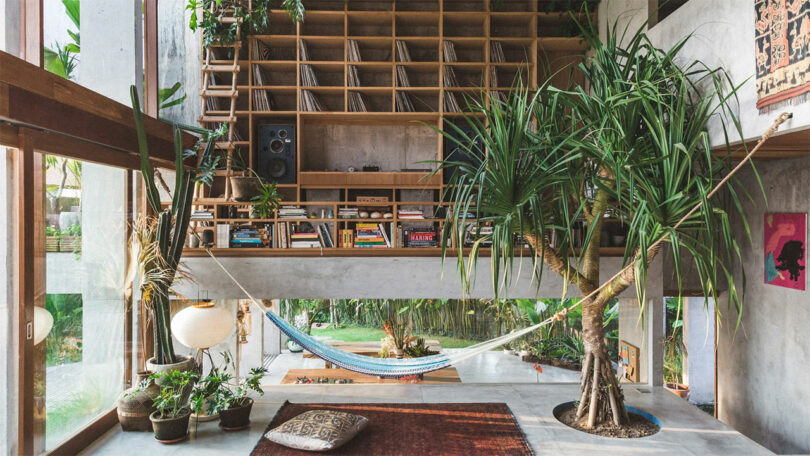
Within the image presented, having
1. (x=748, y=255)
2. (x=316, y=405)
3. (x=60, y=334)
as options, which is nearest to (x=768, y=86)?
(x=748, y=255)

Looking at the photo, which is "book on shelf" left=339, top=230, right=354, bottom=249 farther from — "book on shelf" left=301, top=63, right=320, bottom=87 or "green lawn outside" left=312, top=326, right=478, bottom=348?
"green lawn outside" left=312, top=326, right=478, bottom=348

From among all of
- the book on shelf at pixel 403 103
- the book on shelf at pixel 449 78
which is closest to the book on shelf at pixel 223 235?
the book on shelf at pixel 403 103

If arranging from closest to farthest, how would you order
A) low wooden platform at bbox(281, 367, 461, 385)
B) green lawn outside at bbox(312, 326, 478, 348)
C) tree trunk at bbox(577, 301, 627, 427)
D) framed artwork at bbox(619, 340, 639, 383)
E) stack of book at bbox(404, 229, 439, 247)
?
tree trunk at bbox(577, 301, 627, 427)
framed artwork at bbox(619, 340, 639, 383)
stack of book at bbox(404, 229, 439, 247)
low wooden platform at bbox(281, 367, 461, 385)
green lawn outside at bbox(312, 326, 478, 348)

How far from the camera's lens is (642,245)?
101 inches

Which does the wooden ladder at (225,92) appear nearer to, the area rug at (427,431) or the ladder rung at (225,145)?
the ladder rung at (225,145)

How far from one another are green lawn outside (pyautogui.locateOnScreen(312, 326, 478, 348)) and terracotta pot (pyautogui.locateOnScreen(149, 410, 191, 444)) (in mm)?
4978

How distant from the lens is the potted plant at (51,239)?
273 cm

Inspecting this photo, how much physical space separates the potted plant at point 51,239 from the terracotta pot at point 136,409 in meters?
0.89

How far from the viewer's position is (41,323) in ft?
8.74

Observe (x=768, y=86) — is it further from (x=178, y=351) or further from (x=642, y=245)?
(x=178, y=351)

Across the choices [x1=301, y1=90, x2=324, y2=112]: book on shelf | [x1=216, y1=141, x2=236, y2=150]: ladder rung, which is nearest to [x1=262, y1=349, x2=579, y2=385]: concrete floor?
[x1=216, y1=141, x2=236, y2=150]: ladder rung

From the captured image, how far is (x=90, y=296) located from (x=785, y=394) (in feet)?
15.3

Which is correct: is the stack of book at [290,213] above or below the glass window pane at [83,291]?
above

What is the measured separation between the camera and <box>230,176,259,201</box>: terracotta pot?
4734 mm
